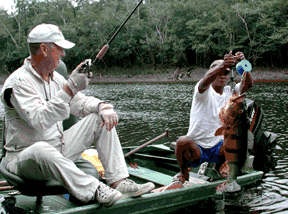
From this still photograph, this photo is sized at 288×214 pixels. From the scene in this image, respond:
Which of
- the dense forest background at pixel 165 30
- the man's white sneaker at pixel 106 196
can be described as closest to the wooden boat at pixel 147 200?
the man's white sneaker at pixel 106 196

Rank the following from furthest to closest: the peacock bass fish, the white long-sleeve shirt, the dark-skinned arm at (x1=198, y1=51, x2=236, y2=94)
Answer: the dark-skinned arm at (x1=198, y1=51, x2=236, y2=94) → the peacock bass fish → the white long-sleeve shirt

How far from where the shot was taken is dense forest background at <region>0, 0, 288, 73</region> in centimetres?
4022

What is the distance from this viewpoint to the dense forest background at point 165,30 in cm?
4022

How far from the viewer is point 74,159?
10.3ft

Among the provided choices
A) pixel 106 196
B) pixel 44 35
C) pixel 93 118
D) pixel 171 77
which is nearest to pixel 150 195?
pixel 106 196

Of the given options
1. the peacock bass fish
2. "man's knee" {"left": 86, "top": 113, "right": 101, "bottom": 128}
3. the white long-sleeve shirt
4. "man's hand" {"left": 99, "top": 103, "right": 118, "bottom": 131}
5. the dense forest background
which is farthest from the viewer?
the dense forest background

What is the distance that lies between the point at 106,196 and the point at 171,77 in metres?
41.2

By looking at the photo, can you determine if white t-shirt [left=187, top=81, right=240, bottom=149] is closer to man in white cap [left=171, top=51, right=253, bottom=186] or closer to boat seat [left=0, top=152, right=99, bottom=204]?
man in white cap [left=171, top=51, right=253, bottom=186]

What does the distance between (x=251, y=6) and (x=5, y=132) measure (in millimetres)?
43344

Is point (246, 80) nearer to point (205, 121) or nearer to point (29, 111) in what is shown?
point (205, 121)

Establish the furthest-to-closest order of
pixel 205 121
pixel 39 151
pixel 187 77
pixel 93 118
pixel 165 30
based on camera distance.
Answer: pixel 165 30
pixel 187 77
pixel 205 121
pixel 93 118
pixel 39 151

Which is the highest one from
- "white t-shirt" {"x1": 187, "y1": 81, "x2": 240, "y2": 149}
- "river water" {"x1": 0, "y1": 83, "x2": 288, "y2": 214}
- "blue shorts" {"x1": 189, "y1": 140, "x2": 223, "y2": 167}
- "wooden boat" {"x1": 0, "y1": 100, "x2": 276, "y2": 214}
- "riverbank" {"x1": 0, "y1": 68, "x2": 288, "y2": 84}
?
"white t-shirt" {"x1": 187, "y1": 81, "x2": 240, "y2": 149}

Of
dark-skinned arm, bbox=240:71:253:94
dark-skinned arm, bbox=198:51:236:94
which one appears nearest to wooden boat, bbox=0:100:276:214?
dark-skinned arm, bbox=198:51:236:94

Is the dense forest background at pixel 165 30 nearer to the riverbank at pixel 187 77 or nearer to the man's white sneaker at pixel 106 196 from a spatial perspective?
the riverbank at pixel 187 77
